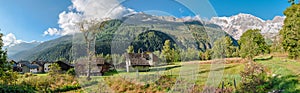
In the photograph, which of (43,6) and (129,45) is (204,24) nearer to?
(129,45)

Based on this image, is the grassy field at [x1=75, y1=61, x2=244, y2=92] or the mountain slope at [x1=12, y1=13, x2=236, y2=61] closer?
the mountain slope at [x1=12, y1=13, x2=236, y2=61]

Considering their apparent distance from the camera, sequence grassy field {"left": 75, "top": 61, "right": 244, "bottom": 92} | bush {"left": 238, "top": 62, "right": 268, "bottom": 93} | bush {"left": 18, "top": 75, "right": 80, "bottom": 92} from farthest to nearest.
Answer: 1. bush {"left": 18, "top": 75, "right": 80, "bottom": 92}
2. bush {"left": 238, "top": 62, "right": 268, "bottom": 93}
3. grassy field {"left": 75, "top": 61, "right": 244, "bottom": 92}

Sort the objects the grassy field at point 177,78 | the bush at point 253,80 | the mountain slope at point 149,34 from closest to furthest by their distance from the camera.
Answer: the mountain slope at point 149,34 < the grassy field at point 177,78 < the bush at point 253,80

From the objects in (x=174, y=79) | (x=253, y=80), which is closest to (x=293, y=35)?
(x=253, y=80)

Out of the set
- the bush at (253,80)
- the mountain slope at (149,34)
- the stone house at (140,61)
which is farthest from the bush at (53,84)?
the bush at (253,80)

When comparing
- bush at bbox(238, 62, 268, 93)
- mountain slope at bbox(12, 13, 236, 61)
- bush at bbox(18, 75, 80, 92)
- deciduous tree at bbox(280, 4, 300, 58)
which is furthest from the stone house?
deciduous tree at bbox(280, 4, 300, 58)

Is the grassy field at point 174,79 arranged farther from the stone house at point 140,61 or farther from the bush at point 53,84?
the bush at point 53,84

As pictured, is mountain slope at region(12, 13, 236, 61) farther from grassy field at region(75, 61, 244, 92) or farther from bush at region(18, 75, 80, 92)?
bush at region(18, 75, 80, 92)

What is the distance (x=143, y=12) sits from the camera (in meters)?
4.33

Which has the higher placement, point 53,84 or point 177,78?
point 177,78

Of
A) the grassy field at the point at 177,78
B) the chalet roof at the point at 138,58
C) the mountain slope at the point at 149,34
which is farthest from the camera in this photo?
the chalet roof at the point at 138,58

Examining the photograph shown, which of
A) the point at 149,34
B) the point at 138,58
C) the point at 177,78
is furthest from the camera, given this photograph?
the point at 138,58

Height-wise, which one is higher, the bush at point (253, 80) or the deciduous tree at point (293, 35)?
the deciduous tree at point (293, 35)

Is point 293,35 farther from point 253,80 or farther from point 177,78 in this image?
point 177,78
